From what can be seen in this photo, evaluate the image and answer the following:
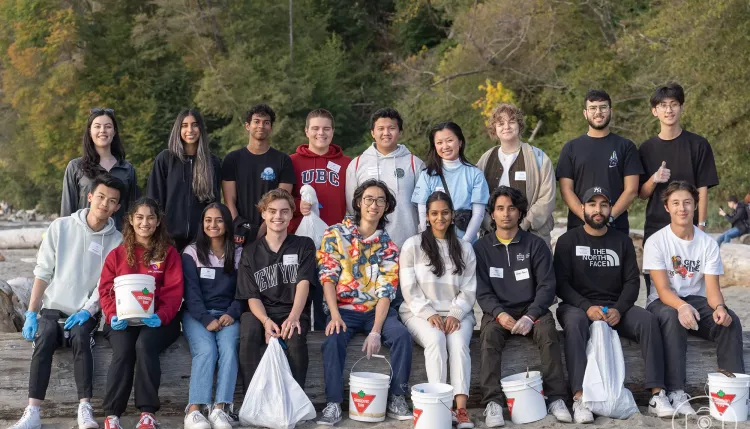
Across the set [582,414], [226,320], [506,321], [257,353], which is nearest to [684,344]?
[582,414]

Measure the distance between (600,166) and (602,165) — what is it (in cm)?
2

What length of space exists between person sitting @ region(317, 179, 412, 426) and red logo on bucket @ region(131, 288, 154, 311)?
1201 mm

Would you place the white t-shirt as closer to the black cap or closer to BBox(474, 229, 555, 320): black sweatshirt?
the black cap

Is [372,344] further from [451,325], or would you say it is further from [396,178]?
[396,178]

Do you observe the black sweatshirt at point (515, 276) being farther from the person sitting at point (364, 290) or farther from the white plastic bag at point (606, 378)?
the person sitting at point (364, 290)

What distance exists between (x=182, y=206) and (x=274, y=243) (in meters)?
0.94

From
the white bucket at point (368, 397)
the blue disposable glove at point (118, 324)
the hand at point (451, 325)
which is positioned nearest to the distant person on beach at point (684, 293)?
the hand at point (451, 325)

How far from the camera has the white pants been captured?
5.35m

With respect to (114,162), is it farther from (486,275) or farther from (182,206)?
(486,275)

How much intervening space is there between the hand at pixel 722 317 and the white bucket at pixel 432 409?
1.99 metres

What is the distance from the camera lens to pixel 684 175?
652 centimetres

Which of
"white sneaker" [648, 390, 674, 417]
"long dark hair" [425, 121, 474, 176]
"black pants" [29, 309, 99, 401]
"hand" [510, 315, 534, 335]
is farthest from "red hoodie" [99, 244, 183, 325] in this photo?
"white sneaker" [648, 390, 674, 417]

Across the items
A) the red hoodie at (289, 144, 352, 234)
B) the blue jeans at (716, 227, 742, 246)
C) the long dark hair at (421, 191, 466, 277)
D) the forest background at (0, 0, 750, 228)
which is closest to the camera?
the long dark hair at (421, 191, 466, 277)

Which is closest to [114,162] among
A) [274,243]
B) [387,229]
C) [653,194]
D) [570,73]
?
[274,243]
